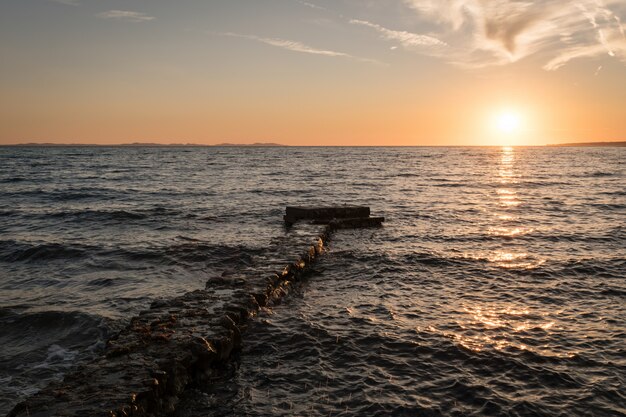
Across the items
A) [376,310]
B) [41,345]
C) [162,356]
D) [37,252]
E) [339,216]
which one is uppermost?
[339,216]

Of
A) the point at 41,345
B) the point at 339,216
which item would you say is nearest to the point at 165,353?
the point at 41,345

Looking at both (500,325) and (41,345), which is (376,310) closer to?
(500,325)

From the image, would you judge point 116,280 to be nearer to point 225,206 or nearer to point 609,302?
point 609,302

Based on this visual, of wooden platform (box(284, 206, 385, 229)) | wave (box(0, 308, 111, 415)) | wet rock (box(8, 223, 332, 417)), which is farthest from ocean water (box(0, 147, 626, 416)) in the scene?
wooden platform (box(284, 206, 385, 229))

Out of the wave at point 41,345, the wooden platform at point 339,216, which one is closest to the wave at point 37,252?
the wave at point 41,345

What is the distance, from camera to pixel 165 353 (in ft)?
22.3

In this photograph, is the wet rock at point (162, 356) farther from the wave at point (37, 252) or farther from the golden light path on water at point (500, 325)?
the wave at point (37, 252)

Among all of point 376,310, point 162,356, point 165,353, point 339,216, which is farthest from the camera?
point 339,216

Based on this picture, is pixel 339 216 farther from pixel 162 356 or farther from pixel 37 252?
pixel 162 356

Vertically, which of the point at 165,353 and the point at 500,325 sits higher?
the point at 165,353

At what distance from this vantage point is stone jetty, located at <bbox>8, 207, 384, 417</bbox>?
5.48 meters

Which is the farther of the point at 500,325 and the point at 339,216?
the point at 339,216

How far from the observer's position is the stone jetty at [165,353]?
18.0 feet

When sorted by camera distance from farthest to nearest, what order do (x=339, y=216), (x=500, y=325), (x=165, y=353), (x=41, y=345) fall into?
(x=339, y=216) < (x=500, y=325) < (x=41, y=345) < (x=165, y=353)
